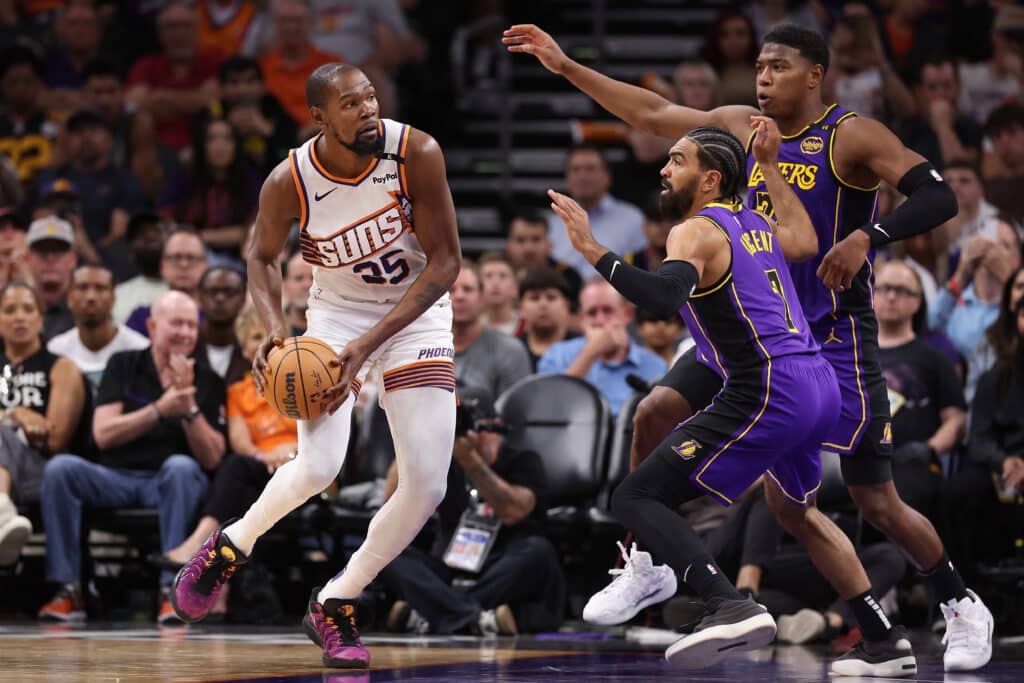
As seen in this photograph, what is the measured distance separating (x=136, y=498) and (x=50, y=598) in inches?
33.3

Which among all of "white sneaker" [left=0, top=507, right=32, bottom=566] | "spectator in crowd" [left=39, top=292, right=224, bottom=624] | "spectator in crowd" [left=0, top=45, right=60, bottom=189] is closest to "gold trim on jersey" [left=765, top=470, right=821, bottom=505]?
"spectator in crowd" [left=39, top=292, right=224, bottom=624]

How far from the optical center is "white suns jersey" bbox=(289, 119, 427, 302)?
241 inches

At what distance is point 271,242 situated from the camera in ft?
20.7

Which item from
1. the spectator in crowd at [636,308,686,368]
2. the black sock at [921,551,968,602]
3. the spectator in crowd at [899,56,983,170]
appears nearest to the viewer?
the black sock at [921,551,968,602]

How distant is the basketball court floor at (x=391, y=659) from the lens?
18.7 feet

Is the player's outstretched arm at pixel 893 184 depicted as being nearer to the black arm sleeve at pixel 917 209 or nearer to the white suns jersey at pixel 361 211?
the black arm sleeve at pixel 917 209

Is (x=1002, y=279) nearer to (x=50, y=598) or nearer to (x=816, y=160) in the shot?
(x=816, y=160)

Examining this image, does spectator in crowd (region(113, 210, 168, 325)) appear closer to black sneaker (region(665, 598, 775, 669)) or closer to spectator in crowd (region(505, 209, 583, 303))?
spectator in crowd (region(505, 209, 583, 303))

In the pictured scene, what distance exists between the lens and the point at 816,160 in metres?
6.19

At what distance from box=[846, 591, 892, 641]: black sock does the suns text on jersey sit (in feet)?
7.33

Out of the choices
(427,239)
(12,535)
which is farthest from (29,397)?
(427,239)

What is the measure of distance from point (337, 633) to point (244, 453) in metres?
3.23

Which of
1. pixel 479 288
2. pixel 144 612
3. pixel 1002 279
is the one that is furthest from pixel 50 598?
pixel 1002 279

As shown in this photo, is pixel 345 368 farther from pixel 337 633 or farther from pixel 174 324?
pixel 174 324
